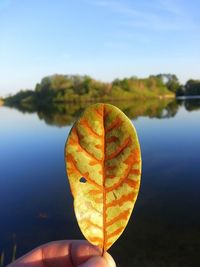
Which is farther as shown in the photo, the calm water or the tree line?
the tree line

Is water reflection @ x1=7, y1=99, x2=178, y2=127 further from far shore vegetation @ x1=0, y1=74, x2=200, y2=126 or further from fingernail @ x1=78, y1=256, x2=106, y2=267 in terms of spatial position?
fingernail @ x1=78, y1=256, x2=106, y2=267

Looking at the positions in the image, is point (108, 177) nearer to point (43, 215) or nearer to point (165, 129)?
point (43, 215)

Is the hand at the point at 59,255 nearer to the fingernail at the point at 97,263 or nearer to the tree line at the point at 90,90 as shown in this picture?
the fingernail at the point at 97,263

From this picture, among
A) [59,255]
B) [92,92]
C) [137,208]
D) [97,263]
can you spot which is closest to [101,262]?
[97,263]

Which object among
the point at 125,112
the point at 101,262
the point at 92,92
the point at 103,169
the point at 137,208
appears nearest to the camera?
the point at 103,169

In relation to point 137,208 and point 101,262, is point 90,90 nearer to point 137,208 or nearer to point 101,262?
point 137,208

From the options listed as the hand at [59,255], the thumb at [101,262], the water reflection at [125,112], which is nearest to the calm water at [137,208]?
the hand at [59,255]

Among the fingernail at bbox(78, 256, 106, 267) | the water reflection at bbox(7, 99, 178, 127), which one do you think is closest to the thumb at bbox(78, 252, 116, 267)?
the fingernail at bbox(78, 256, 106, 267)

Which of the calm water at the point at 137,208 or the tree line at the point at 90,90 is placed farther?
the tree line at the point at 90,90
